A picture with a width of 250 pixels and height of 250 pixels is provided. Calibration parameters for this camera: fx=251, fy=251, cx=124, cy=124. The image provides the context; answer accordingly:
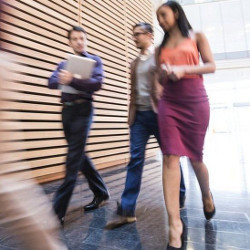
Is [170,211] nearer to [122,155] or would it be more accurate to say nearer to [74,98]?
[74,98]

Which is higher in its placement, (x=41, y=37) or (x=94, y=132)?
(x=41, y=37)

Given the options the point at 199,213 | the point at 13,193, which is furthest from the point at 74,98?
the point at 199,213

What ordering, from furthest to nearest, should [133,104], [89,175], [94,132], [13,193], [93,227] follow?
[94,132] < [89,175] < [133,104] < [93,227] < [13,193]

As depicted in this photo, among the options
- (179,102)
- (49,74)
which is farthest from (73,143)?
(49,74)

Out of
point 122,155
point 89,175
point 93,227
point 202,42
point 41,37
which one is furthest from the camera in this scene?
point 122,155

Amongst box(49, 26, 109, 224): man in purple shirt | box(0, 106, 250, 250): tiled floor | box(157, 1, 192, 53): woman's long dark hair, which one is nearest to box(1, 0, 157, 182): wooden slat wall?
box(49, 26, 109, 224): man in purple shirt

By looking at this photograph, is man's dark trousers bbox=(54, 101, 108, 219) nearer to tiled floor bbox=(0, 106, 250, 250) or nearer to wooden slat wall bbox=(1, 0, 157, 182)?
tiled floor bbox=(0, 106, 250, 250)

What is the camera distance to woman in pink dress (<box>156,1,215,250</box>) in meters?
1.45

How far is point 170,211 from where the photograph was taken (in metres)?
1.43

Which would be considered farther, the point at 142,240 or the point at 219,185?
the point at 219,185

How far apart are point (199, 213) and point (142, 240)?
68 centimetres

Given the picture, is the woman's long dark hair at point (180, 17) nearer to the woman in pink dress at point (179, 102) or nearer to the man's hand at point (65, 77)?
the woman in pink dress at point (179, 102)

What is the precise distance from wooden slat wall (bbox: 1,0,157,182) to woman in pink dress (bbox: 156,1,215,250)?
1434 mm

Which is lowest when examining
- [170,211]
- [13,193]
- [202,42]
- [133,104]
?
[170,211]
